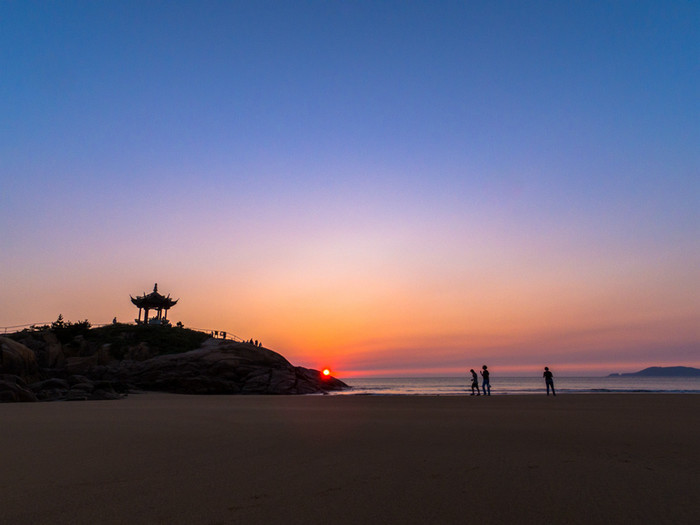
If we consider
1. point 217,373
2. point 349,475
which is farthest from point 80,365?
point 349,475

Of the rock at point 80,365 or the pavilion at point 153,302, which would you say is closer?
the rock at point 80,365

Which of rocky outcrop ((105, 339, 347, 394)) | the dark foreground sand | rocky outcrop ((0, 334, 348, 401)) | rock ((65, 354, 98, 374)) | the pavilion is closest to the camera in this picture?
the dark foreground sand

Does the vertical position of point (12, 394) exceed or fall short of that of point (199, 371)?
it falls short

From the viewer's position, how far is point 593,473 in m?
4.97

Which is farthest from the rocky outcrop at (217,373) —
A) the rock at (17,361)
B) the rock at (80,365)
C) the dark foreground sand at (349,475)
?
the dark foreground sand at (349,475)

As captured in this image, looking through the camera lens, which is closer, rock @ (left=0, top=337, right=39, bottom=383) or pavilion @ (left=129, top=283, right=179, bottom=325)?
rock @ (left=0, top=337, right=39, bottom=383)

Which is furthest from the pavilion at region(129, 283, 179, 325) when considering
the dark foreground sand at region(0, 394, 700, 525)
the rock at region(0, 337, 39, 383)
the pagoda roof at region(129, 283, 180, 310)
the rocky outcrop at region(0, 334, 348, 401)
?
the dark foreground sand at region(0, 394, 700, 525)

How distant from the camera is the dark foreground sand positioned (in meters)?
3.62

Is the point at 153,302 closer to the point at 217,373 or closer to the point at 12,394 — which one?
the point at 217,373

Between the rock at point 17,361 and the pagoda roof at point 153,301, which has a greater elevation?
the pagoda roof at point 153,301

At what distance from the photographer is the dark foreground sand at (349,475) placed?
3.62 metres

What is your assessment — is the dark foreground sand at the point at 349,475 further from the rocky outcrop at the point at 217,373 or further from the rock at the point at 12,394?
the rocky outcrop at the point at 217,373

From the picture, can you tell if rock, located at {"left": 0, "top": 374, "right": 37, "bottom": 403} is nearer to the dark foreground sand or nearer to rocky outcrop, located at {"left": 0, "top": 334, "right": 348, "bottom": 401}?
rocky outcrop, located at {"left": 0, "top": 334, "right": 348, "bottom": 401}

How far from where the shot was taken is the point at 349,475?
4871 millimetres
